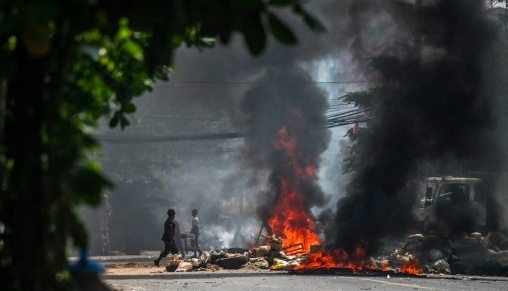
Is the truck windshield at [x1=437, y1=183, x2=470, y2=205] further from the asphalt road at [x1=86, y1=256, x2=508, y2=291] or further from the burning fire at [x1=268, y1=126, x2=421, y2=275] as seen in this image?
the asphalt road at [x1=86, y1=256, x2=508, y2=291]

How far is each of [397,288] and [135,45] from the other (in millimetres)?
13522

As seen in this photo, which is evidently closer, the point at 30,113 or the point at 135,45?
the point at 30,113

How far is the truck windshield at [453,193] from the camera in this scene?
1117 inches

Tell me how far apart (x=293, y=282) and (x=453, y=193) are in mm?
10941

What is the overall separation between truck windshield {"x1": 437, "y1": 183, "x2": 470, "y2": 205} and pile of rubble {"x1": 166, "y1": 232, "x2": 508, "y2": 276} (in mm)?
1495

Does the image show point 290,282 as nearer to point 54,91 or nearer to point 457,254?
point 457,254

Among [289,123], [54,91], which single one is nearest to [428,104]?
[289,123]

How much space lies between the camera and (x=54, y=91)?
3.31 meters

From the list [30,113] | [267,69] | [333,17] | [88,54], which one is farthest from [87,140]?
[267,69]

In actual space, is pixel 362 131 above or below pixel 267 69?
below

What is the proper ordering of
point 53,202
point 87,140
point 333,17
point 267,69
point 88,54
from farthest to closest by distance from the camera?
point 267,69 < point 333,17 < point 88,54 < point 87,140 < point 53,202

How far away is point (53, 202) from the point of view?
3.25 metres

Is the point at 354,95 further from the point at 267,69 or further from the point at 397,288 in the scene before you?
the point at 397,288

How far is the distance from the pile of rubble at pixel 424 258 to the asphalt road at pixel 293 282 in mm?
1941
